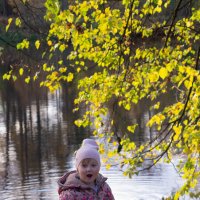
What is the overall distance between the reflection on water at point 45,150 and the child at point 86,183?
6.29 m

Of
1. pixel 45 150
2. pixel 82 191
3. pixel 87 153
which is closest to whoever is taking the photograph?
pixel 82 191

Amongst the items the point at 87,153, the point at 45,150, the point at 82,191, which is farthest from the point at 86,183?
the point at 45,150

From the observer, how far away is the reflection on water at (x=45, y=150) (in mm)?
12164

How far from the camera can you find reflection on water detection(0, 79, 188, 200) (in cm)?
1216

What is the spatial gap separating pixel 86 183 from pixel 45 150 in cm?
1116

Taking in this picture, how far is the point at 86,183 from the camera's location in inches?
203

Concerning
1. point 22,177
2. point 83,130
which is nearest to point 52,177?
point 22,177

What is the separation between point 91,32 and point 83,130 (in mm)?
9550

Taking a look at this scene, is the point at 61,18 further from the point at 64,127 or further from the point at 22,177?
the point at 64,127

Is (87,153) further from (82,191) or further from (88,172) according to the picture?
(82,191)

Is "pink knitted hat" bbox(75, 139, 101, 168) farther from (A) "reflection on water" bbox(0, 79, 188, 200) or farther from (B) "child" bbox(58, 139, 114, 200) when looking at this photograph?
(A) "reflection on water" bbox(0, 79, 188, 200)

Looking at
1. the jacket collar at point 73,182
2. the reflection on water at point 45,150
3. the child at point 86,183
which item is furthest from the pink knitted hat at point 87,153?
the reflection on water at point 45,150

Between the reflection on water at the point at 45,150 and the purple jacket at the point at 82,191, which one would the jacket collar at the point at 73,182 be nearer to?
the purple jacket at the point at 82,191

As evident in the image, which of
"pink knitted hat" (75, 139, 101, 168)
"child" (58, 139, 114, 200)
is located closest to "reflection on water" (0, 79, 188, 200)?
"pink knitted hat" (75, 139, 101, 168)
